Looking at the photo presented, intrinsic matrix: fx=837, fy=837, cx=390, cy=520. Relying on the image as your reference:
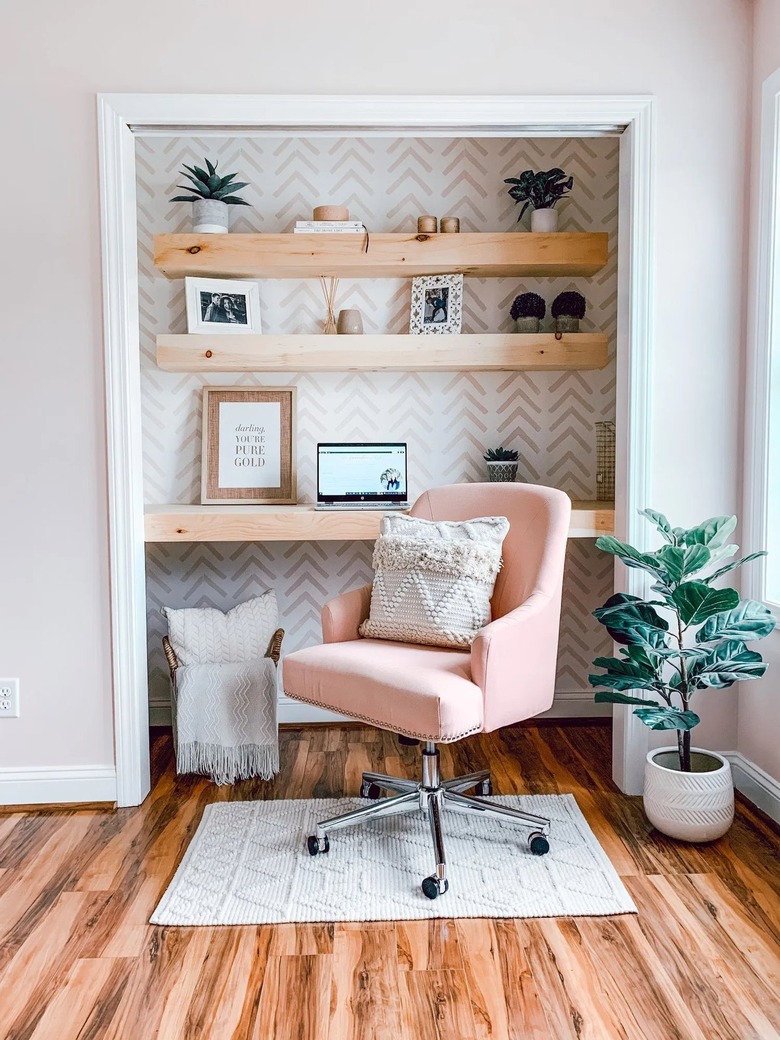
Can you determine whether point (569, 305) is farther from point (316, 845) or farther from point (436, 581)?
point (316, 845)

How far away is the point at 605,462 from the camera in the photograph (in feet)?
10.4

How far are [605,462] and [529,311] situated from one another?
63 centimetres

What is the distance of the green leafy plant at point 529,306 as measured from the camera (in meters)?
3.12

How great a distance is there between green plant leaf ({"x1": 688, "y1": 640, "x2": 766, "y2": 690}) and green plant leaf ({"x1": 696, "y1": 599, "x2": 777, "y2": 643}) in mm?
41

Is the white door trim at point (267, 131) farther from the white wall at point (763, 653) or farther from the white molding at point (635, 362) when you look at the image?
the white wall at point (763, 653)

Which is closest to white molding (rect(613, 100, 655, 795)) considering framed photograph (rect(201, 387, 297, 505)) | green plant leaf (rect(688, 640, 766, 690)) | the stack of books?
green plant leaf (rect(688, 640, 766, 690))

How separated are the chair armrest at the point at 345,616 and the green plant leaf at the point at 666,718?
84cm

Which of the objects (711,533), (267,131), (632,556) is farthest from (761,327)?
(267,131)

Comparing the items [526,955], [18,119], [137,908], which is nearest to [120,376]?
[18,119]

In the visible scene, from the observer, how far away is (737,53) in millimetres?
2543

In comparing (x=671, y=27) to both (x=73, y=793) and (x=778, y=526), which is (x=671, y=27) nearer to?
(x=778, y=526)

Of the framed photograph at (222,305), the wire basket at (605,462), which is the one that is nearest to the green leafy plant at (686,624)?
the wire basket at (605,462)

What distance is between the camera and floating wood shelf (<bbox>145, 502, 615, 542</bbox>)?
2.76 m

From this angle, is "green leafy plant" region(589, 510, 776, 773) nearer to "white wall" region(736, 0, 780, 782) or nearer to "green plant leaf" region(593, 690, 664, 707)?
"green plant leaf" region(593, 690, 664, 707)
